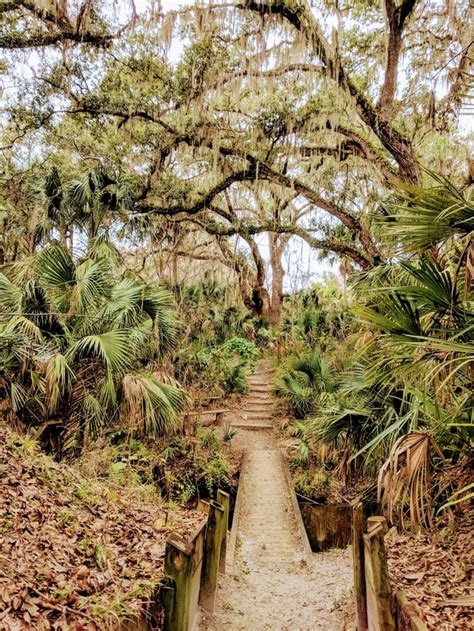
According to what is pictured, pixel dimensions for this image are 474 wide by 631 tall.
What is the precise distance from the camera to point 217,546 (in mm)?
3654

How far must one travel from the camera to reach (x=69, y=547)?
2.58 metres

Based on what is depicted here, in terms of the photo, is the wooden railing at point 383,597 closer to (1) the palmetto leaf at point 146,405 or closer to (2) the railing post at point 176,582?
(2) the railing post at point 176,582

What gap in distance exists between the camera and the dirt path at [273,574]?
12.5 ft

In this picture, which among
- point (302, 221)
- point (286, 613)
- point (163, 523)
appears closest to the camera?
point (163, 523)

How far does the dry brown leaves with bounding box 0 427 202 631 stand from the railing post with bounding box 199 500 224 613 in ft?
0.55

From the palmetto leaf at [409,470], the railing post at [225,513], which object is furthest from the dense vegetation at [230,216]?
the railing post at [225,513]

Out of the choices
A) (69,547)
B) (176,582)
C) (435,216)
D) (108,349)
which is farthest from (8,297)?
(435,216)

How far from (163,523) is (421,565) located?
1936 millimetres

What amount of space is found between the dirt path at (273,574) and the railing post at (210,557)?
0.17 m

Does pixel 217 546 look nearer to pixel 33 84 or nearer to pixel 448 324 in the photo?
pixel 448 324

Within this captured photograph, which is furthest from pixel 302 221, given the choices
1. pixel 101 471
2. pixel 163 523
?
pixel 163 523

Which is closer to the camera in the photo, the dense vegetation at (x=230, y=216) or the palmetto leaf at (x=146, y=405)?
the dense vegetation at (x=230, y=216)

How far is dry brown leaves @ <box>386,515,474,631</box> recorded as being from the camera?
219 cm

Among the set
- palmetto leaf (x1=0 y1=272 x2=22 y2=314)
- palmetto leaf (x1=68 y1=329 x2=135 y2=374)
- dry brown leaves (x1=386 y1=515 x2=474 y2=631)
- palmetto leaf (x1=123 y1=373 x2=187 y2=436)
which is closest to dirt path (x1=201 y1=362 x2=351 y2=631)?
dry brown leaves (x1=386 y1=515 x2=474 y2=631)
